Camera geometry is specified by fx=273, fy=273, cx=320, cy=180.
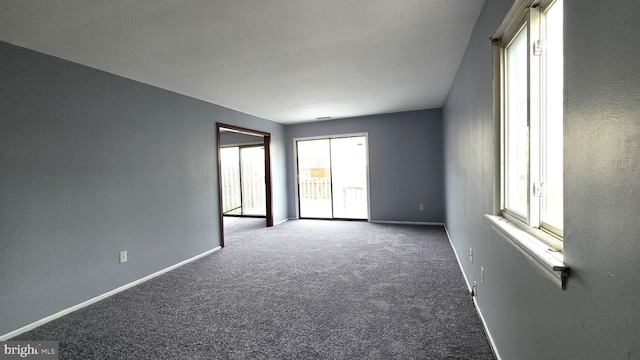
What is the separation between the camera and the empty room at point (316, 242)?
2.54ft

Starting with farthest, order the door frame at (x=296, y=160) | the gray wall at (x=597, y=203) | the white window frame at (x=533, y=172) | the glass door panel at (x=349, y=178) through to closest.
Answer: the glass door panel at (x=349, y=178) < the door frame at (x=296, y=160) < the white window frame at (x=533, y=172) < the gray wall at (x=597, y=203)

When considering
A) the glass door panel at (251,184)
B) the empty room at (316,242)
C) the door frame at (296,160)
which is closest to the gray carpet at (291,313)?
the empty room at (316,242)

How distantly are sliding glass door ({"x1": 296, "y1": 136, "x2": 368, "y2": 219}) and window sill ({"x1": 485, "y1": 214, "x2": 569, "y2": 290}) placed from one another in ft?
15.7

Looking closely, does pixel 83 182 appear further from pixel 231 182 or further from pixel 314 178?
pixel 231 182

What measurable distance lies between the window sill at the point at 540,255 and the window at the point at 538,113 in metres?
0.04

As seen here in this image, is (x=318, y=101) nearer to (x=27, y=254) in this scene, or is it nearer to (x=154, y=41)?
(x=154, y=41)

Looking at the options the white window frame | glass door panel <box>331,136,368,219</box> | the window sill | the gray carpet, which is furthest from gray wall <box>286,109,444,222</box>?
the window sill

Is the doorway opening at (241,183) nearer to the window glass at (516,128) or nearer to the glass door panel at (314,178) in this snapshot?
the glass door panel at (314,178)

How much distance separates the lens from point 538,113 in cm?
121

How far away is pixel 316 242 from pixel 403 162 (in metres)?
2.49

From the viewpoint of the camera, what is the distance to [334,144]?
6.32 m

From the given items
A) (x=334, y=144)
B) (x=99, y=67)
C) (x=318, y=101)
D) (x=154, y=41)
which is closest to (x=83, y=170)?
(x=99, y=67)

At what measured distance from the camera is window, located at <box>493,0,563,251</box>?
1100 millimetres

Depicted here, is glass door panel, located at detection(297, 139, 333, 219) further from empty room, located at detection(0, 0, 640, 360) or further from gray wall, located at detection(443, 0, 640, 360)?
gray wall, located at detection(443, 0, 640, 360)
